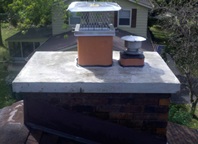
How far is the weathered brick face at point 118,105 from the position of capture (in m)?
3.15

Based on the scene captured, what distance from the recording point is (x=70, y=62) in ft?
12.6

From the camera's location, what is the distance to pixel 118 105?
3.16m

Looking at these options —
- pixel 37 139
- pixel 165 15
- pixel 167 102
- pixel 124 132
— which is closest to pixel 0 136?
pixel 37 139

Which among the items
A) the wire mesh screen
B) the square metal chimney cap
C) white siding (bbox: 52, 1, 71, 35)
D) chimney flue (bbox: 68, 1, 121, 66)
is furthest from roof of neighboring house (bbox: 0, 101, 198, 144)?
white siding (bbox: 52, 1, 71, 35)

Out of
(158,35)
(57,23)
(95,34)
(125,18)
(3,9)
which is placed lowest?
(158,35)

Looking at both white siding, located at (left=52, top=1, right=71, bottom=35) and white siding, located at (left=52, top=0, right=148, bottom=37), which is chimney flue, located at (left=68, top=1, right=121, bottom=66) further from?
white siding, located at (left=52, top=0, right=148, bottom=37)

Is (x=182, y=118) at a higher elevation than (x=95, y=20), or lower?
lower

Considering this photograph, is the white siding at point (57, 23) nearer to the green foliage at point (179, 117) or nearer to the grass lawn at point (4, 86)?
the grass lawn at point (4, 86)

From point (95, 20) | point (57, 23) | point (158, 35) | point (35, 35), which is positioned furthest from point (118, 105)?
point (158, 35)

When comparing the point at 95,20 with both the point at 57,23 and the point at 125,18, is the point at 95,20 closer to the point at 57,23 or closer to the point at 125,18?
the point at 57,23

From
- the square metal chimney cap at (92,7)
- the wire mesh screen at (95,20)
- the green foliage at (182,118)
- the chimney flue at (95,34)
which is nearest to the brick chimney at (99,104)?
the chimney flue at (95,34)

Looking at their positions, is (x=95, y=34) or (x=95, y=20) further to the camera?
(x=95, y=20)

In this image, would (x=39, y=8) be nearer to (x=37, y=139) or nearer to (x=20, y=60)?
(x=20, y=60)

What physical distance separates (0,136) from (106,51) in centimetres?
149
